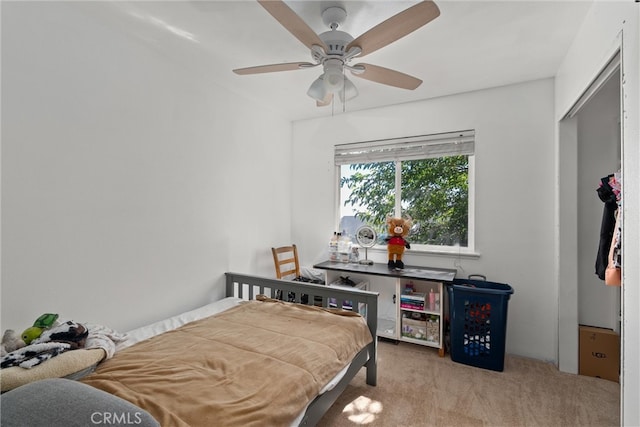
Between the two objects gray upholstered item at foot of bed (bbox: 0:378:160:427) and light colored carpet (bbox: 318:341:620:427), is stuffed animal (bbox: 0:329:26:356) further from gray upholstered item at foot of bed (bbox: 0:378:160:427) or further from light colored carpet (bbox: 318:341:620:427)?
light colored carpet (bbox: 318:341:620:427)

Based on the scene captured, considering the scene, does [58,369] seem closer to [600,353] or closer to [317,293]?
[317,293]

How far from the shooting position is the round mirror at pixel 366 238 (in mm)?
3346

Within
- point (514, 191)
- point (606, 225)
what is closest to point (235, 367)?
point (606, 225)

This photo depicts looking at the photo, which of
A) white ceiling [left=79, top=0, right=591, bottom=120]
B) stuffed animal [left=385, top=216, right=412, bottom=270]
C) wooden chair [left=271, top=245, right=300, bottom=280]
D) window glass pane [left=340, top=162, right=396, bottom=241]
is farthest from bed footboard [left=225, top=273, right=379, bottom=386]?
white ceiling [left=79, top=0, right=591, bottom=120]

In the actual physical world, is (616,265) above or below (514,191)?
below

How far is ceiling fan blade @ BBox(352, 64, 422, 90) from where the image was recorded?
187 cm

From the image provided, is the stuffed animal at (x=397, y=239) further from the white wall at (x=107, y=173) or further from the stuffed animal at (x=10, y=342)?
the stuffed animal at (x=10, y=342)

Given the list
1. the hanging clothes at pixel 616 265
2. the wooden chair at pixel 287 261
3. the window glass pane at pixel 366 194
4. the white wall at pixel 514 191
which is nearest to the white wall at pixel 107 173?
the wooden chair at pixel 287 261

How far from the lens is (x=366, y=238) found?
11.1ft

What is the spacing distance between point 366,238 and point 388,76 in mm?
1863

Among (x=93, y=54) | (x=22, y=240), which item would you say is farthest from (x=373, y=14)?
(x=22, y=240)

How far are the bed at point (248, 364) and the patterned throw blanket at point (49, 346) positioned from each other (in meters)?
0.19

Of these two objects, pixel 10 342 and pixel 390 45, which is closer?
pixel 10 342

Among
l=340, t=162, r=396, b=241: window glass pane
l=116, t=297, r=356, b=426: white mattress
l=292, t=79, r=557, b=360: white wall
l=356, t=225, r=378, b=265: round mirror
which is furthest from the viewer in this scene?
l=340, t=162, r=396, b=241: window glass pane
